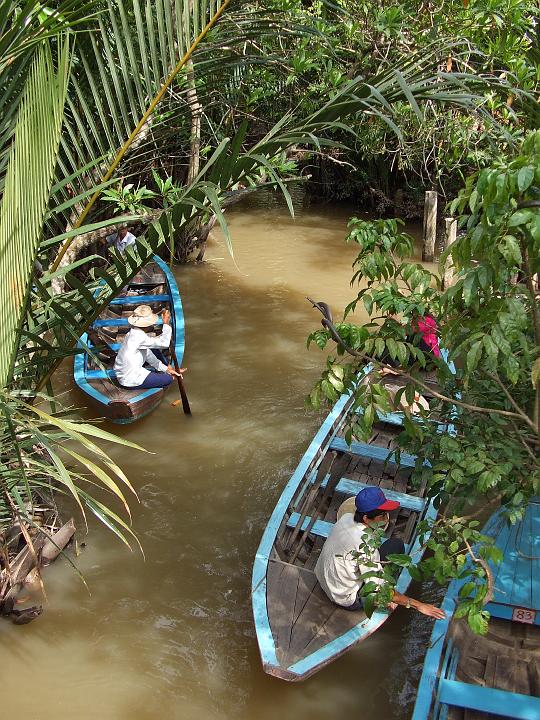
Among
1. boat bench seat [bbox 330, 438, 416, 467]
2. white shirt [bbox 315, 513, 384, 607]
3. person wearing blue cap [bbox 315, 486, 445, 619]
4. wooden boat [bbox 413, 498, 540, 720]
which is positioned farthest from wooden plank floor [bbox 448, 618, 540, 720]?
boat bench seat [bbox 330, 438, 416, 467]

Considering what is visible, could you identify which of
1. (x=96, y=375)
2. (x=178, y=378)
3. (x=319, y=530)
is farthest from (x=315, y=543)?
(x=96, y=375)

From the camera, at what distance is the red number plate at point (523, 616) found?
4.00 meters

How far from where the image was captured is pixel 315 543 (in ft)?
16.1

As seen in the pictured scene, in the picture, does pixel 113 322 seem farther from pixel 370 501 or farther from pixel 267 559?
pixel 370 501

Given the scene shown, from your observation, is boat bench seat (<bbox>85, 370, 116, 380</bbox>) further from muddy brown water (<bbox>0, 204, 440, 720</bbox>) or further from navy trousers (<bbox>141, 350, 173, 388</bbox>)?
muddy brown water (<bbox>0, 204, 440, 720</bbox>)

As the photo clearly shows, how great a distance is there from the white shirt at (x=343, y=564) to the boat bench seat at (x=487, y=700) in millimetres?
740

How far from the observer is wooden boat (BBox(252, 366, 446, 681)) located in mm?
3932

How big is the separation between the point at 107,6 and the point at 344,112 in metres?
1.57

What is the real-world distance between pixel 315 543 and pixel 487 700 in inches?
67.2

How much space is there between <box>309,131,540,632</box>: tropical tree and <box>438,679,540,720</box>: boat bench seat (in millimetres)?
542

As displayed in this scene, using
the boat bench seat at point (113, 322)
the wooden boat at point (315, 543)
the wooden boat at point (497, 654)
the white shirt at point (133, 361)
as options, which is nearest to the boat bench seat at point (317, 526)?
the wooden boat at point (315, 543)

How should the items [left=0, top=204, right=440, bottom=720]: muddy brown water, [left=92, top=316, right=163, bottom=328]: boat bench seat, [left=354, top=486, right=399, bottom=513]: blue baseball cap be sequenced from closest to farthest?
[left=354, top=486, right=399, bottom=513]: blue baseball cap, [left=0, top=204, right=440, bottom=720]: muddy brown water, [left=92, top=316, right=163, bottom=328]: boat bench seat

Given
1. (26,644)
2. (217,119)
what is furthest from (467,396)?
(217,119)

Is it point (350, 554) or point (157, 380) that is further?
point (157, 380)
